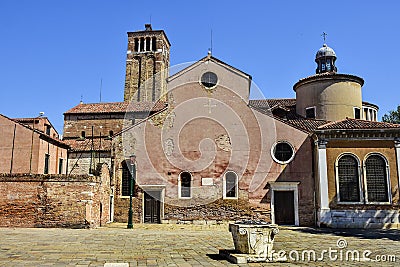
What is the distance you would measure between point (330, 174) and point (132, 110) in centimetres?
2006

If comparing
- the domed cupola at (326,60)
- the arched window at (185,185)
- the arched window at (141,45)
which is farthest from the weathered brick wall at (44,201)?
the arched window at (141,45)

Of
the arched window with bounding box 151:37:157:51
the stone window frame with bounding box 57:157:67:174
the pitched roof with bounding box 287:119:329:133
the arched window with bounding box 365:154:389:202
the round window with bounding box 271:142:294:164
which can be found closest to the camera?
the arched window with bounding box 365:154:389:202

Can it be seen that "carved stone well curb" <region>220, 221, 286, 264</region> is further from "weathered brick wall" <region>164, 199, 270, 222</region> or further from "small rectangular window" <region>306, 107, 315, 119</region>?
"small rectangular window" <region>306, 107, 315, 119</region>

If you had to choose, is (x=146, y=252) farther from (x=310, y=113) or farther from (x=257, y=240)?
(x=310, y=113)

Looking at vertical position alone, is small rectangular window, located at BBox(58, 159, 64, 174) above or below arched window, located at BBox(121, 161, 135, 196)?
above

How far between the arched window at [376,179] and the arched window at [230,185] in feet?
24.3

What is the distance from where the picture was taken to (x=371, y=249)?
38.9 feet

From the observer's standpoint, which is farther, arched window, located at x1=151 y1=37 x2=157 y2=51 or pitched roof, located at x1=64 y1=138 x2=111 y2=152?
arched window, located at x1=151 y1=37 x2=157 y2=51

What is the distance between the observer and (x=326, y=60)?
98.5 feet

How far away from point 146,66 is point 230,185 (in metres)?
28.3

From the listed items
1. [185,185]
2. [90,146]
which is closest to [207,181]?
[185,185]

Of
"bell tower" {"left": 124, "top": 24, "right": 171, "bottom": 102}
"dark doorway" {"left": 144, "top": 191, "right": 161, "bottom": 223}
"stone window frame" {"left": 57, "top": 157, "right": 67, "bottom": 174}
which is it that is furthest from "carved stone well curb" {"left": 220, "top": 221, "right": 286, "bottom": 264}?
"bell tower" {"left": 124, "top": 24, "right": 171, "bottom": 102}

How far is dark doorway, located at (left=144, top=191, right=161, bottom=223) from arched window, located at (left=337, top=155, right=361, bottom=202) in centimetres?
1066

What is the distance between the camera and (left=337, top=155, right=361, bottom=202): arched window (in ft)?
69.7
